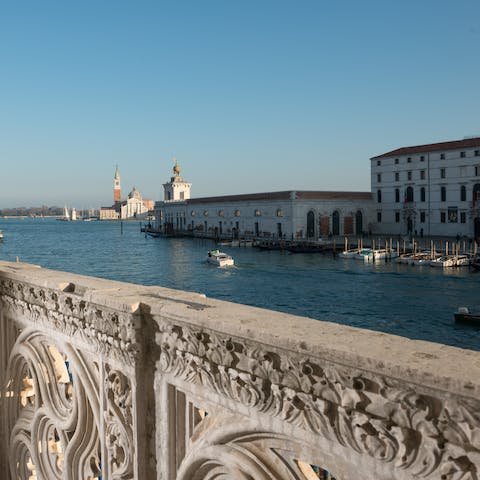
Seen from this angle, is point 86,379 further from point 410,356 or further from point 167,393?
point 410,356

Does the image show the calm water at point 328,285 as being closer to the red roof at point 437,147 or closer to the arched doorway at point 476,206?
the arched doorway at point 476,206

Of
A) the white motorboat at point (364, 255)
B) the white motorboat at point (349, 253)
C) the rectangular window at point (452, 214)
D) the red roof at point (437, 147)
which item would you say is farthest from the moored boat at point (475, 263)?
the red roof at point (437, 147)

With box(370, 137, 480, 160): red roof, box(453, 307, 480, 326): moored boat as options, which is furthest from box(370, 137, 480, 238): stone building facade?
box(453, 307, 480, 326): moored boat

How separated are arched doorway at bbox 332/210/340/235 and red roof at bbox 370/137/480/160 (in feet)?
23.5

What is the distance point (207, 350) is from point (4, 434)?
2.42 m

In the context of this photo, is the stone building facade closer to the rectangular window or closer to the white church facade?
the rectangular window

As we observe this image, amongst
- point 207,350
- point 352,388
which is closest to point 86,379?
point 207,350

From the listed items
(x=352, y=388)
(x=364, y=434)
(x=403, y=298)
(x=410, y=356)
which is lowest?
(x=403, y=298)

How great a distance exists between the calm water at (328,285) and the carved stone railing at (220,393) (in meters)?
15.0

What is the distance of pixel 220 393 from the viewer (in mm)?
1969

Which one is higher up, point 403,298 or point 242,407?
point 242,407

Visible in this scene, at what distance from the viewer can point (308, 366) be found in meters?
1.61

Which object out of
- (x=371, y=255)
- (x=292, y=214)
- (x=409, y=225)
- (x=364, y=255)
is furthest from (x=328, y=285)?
(x=409, y=225)

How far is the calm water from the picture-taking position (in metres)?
19.5
